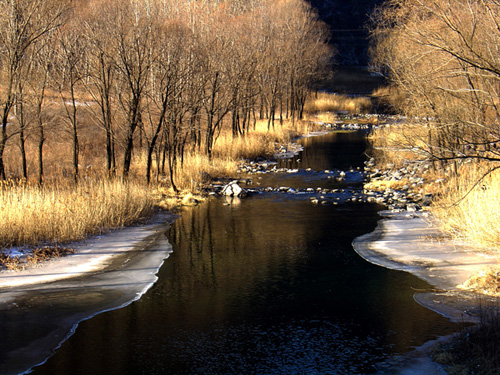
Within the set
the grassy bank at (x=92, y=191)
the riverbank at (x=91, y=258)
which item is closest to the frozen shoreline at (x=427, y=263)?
the riverbank at (x=91, y=258)

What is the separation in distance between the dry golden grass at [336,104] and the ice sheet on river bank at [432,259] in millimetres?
45108

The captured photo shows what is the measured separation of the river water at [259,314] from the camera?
25.6ft

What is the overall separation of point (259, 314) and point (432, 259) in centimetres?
500

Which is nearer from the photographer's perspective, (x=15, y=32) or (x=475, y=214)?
(x=475, y=214)

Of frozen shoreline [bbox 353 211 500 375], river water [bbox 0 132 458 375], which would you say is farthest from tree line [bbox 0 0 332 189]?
frozen shoreline [bbox 353 211 500 375]

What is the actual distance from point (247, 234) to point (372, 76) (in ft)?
224

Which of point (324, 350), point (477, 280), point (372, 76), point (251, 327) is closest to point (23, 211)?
point (251, 327)

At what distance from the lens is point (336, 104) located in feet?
205

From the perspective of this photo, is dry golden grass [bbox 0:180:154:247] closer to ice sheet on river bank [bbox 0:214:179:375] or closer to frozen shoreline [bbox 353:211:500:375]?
ice sheet on river bank [bbox 0:214:179:375]

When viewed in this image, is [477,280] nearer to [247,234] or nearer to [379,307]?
[379,307]

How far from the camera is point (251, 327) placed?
29.5 ft

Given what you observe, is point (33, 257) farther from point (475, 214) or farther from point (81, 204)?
point (475, 214)

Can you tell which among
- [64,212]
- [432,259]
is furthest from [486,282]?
[64,212]

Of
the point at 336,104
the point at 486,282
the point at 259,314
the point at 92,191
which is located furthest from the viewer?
the point at 336,104
